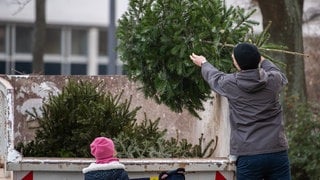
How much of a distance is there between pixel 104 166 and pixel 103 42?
90.8 feet

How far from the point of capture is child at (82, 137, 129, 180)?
5.35 meters

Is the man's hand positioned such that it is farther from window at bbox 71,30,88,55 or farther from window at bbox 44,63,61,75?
window at bbox 71,30,88,55

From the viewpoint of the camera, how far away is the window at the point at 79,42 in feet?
105

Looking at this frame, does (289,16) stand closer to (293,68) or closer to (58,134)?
(293,68)

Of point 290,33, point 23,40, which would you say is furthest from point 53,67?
point 290,33

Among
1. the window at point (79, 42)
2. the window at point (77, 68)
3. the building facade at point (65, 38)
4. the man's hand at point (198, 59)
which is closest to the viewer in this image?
the man's hand at point (198, 59)

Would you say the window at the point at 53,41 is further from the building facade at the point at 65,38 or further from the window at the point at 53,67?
the window at the point at 53,67

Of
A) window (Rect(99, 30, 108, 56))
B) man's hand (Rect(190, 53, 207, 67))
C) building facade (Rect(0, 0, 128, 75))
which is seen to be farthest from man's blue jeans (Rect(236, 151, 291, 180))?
window (Rect(99, 30, 108, 56))

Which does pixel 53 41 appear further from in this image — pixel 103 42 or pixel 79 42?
pixel 103 42

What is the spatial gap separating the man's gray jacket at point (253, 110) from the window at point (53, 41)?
84.2 feet

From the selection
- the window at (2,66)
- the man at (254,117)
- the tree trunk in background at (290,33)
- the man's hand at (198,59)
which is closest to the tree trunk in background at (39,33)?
the tree trunk in background at (290,33)

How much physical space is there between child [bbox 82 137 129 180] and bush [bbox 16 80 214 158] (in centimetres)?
68

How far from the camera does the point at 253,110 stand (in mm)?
5613

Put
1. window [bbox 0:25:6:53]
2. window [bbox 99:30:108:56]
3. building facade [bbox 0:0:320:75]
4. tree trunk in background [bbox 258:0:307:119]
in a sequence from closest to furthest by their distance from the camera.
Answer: tree trunk in background [bbox 258:0:307:119], building facade [bbox 0:0:320:75], window [bbox 0:25:6:53], window [bbox 99:30:108:56]
